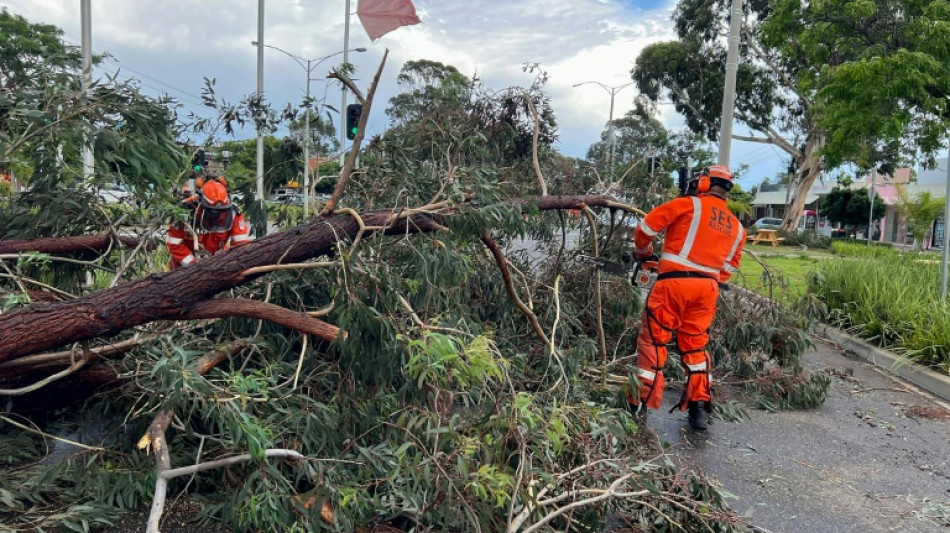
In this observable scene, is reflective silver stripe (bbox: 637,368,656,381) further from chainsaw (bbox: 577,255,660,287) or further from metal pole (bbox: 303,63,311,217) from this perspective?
metal pole (bbox: 303,63,311,217)

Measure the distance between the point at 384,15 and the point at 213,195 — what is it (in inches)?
114

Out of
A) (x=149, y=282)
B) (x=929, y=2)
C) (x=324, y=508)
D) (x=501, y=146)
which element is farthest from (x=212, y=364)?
(x=929, y=2)

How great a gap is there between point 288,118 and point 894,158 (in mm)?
29578

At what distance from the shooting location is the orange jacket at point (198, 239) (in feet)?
16.1

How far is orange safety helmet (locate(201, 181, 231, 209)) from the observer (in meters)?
5.36

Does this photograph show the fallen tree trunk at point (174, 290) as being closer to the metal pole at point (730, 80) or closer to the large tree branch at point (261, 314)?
the large tree branch at point (261, 314)

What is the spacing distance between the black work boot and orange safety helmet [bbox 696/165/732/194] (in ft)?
4.60

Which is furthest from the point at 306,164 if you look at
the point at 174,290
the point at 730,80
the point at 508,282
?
the point at 730,80

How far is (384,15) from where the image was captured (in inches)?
125

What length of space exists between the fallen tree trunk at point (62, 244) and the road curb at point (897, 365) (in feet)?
20.4

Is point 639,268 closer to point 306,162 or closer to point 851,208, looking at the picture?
point 306,162

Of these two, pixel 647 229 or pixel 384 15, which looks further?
pixel 647 229

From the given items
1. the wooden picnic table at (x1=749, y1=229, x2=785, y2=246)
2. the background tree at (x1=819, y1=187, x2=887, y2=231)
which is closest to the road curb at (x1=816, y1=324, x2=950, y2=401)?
the wooden picnic table at (x1=749, y1=229, x2=785, y2=246)

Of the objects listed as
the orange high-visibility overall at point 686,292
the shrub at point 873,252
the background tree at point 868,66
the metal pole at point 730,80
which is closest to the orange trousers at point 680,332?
the orange high-visibility overall at point 686,292
